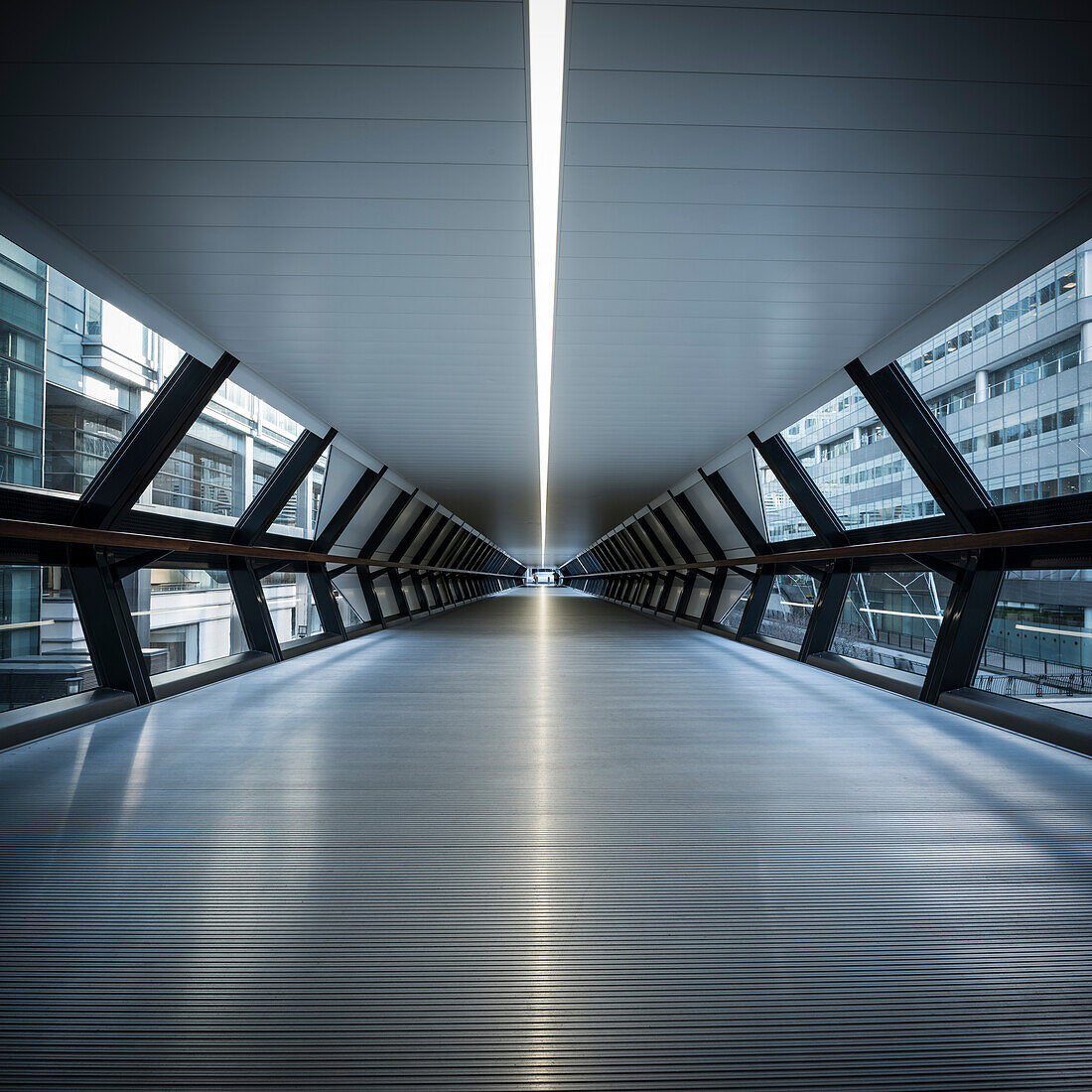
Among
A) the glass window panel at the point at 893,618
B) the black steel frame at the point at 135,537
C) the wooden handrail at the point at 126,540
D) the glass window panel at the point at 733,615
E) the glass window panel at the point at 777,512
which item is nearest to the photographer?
the wooden handrail at the point at 126,540

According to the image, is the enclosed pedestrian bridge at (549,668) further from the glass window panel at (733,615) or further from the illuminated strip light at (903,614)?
the glass window panel at (733,615)

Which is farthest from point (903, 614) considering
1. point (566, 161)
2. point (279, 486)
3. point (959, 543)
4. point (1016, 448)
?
point (279, 486)

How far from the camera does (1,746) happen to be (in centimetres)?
428

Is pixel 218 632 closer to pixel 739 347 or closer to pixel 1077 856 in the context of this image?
pixel 739 347

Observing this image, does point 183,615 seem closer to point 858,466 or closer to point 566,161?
point 566,161

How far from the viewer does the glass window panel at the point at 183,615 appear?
6703 mm

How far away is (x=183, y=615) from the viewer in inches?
303

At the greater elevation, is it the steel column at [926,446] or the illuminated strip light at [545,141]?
the illuminated strip light at [545,141]

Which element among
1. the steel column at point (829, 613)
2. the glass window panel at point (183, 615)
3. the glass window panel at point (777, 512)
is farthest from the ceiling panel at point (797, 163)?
the glass window panel at point (183, 615)

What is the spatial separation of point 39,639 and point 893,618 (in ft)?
27.9

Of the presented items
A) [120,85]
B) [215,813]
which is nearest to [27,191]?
[120,85]

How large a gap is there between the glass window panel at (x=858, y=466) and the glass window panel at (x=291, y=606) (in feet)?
25.6

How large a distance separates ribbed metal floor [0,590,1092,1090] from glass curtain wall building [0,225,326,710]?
4.85ft

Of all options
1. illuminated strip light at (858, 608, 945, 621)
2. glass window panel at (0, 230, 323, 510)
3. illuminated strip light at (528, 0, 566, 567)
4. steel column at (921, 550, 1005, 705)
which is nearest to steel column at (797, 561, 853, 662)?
illuminated strip light at (858, 608, 945, 621)
